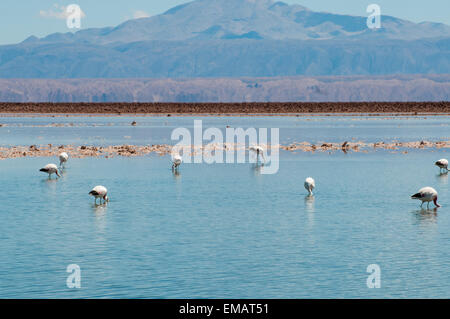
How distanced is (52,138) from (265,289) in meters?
43.4

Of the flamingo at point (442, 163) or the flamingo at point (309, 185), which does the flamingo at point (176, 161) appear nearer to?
the flamingo at point (309, 185)

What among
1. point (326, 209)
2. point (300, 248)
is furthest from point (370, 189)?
point (300, 248)

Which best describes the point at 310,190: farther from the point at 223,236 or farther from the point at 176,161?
the point at 176,161

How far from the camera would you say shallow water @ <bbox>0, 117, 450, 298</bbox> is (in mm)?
13484

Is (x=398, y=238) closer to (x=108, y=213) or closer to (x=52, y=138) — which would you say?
(x=108, y=213)

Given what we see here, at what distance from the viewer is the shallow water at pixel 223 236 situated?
1348cm

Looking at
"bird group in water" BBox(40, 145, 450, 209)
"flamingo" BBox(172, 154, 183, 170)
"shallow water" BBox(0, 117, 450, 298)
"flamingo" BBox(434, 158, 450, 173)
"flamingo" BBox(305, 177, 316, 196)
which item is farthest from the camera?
"flamingo" BBox(172, 154, 183, 170)

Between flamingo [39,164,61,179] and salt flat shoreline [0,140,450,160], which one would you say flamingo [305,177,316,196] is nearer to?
flamingo [39,164,61,179]

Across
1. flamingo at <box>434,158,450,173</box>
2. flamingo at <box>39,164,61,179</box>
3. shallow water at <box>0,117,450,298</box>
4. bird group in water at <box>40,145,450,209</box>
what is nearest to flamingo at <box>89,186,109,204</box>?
bird group in water at <box>40,145,450,209</box>

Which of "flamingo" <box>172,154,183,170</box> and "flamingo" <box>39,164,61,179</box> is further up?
"flamingo" <box>172,154,183,170</box>

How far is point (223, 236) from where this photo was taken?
17547mm

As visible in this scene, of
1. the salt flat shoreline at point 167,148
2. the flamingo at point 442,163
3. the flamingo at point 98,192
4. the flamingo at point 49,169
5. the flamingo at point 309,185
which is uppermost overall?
the salt flat shoreline at point 167,148

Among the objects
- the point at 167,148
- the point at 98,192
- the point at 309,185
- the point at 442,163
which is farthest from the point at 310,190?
the point at 167,148

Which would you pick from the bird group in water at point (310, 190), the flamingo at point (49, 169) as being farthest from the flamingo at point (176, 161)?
the flamingo at point (49, 169)
